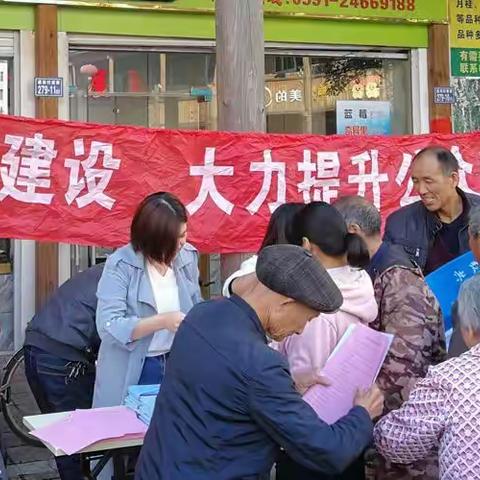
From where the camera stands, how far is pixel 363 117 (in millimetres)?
8039

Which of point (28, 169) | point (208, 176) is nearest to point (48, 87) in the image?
point (28, 169)

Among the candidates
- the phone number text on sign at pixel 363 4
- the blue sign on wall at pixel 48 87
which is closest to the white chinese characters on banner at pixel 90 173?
the blue sign on wall at pixel 48 87

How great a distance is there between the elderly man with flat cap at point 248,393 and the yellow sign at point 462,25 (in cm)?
678

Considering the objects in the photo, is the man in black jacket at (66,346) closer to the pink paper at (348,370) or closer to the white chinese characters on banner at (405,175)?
the pink paper at (348,370)

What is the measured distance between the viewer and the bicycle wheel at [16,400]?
17.5ft

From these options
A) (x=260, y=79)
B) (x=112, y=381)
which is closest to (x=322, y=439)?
(x=112, y=381)

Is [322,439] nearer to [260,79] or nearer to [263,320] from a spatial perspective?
[263,320]

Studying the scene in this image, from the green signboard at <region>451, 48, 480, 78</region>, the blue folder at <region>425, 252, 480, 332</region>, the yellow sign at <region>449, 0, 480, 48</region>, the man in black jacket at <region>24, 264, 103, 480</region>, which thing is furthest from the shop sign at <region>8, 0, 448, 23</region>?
the blue folder at <region>425, 252, 480, 332</region>

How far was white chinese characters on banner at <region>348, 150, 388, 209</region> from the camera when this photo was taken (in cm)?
581

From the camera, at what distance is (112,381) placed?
3.59 metres

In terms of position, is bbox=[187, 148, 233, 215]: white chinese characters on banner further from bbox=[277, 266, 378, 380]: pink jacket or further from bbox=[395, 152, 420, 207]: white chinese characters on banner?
bbox=[277, 266, 378, 380]: pink jacket

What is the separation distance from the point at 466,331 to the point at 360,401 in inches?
14.5

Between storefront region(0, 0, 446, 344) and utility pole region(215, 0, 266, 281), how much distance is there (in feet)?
7.94

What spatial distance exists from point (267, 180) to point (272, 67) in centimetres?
258
